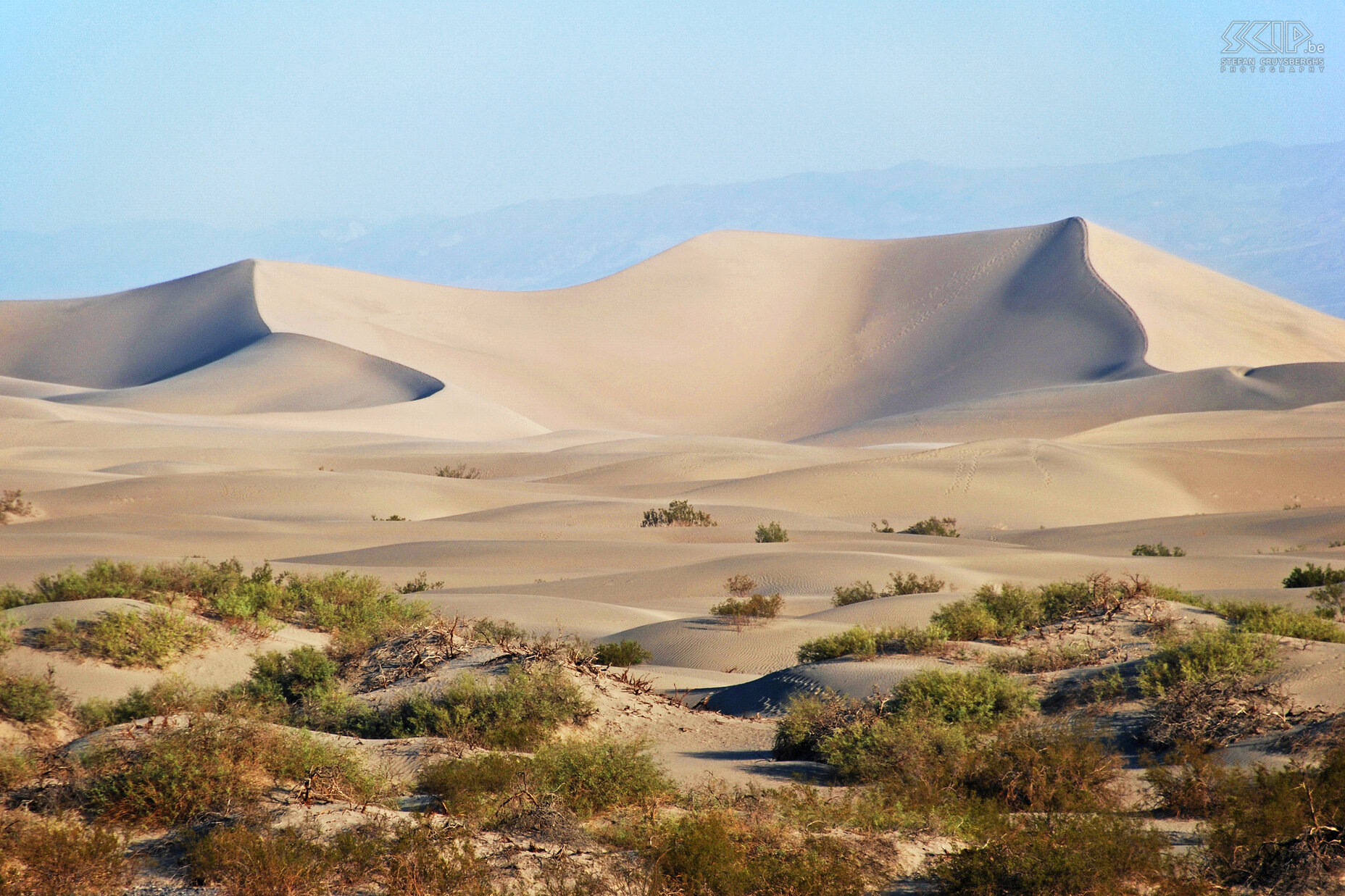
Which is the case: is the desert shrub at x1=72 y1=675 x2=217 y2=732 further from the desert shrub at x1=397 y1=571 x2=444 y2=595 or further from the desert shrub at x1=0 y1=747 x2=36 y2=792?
the desert shrub at x1=397 y1=571 x2=444 y2=595

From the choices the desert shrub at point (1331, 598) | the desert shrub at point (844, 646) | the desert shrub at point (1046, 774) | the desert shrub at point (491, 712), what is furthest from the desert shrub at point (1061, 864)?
the desert shrub at point (1331, 598)

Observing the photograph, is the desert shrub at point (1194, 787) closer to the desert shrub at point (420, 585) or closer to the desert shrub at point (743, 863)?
the desert shrub at point (743, 863)

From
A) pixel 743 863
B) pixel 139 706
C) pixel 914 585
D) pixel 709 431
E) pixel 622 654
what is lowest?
pixel 622 654

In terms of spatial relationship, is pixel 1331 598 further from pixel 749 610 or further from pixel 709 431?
pixel 709 431

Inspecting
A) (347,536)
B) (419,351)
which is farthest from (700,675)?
(419,351)

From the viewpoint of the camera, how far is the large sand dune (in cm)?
1792

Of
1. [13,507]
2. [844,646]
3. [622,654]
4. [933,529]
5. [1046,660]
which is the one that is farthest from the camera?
[933,529]

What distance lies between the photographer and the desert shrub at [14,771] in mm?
5418

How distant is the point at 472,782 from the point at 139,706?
101 inches

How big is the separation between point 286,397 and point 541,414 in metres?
14.8

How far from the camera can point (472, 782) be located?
5711 millimetres

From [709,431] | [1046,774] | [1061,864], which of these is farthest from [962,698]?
[709,431]

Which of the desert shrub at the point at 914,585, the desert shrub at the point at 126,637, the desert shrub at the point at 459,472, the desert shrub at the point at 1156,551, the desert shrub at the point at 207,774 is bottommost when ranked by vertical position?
the desert shrub at the point at 914,585

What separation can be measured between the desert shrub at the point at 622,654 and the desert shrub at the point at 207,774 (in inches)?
197
